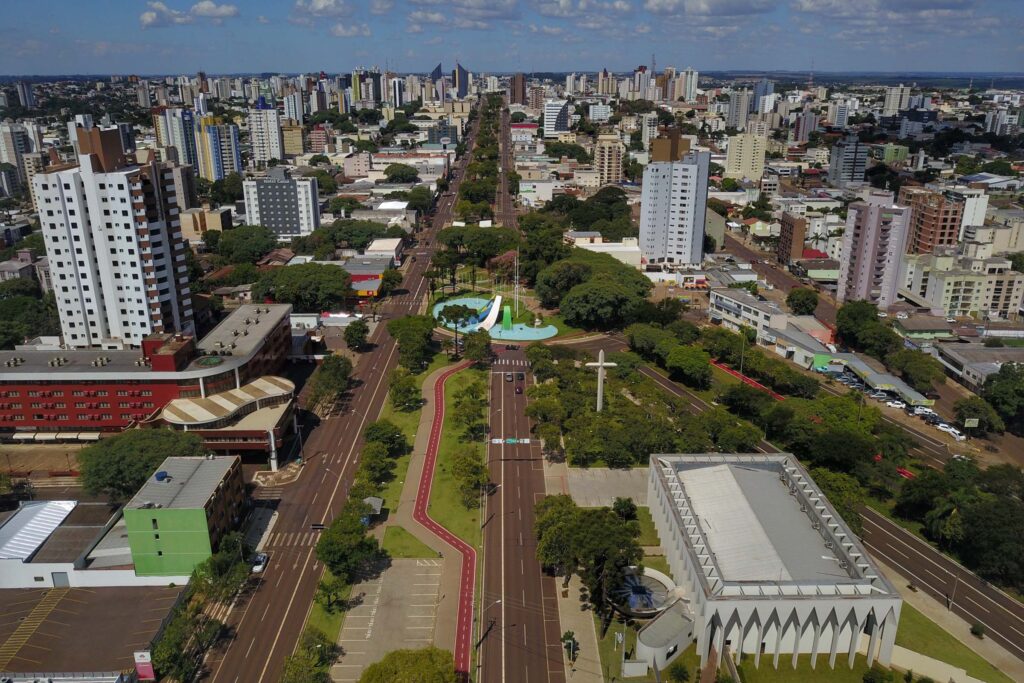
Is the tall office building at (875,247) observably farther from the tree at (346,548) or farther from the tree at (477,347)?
the tree at (346,548)

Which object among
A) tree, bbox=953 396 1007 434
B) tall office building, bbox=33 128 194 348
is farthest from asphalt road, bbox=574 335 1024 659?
tall office building, bbox=33 128 194 348

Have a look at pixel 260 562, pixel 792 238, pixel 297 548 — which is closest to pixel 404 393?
pixel 297 548

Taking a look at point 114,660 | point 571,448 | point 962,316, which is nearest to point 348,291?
point 571,448

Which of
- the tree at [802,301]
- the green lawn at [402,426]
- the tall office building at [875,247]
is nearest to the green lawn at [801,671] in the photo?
the green lawn at [402,426]

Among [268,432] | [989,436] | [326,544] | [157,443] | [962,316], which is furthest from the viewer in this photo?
[962,316]

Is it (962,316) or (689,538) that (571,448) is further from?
(962,316)

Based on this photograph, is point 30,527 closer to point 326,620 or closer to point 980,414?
point 326,620

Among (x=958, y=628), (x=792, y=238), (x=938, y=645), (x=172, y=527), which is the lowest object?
(x=958, y=628)

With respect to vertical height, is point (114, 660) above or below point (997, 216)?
below
